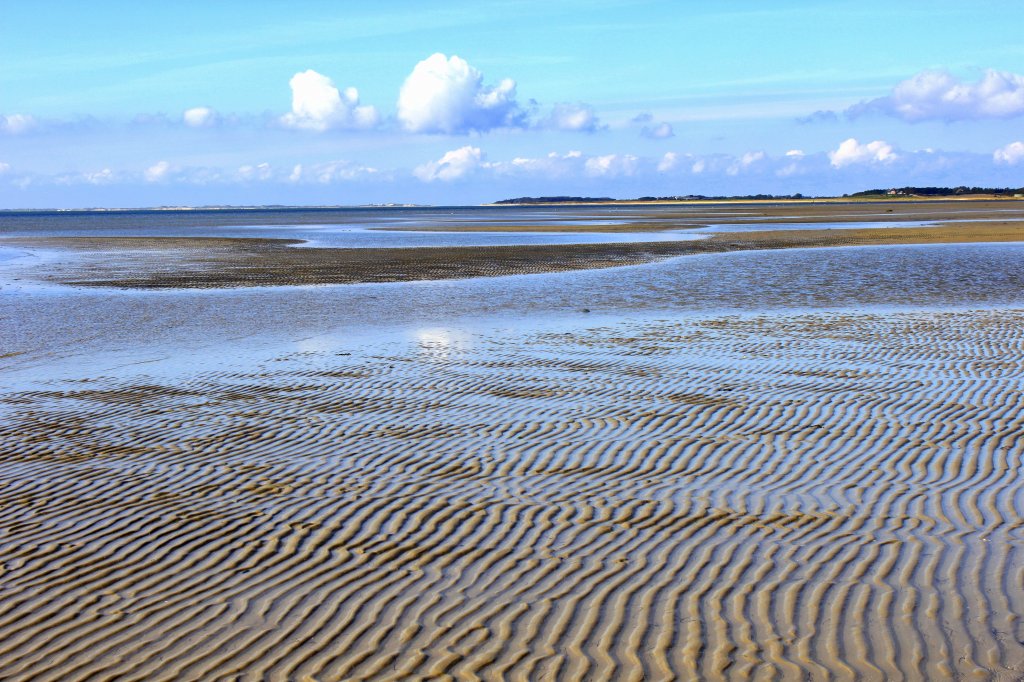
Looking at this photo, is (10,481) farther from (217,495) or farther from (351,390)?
(351,390)

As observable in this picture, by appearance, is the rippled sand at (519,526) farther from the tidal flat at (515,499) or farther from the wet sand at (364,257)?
the wet sand at (364,257)

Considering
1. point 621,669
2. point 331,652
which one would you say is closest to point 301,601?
point 331,652

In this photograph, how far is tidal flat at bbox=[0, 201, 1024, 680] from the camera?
516cm

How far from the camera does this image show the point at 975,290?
76.0 feet

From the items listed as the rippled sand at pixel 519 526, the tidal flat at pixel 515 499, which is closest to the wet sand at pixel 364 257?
the tidal flat at pixel 515 499

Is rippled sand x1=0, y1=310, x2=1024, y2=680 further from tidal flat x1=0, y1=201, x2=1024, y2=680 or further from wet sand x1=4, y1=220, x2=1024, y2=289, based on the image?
wet sand x1=4, y1=220, x2=1024, y2=289

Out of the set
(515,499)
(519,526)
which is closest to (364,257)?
(515,499)

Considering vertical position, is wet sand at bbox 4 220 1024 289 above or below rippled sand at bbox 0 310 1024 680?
above

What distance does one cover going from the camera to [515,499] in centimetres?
765

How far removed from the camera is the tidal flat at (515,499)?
16.9 ft

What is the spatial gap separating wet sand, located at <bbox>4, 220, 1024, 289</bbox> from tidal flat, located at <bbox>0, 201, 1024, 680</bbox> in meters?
11.0

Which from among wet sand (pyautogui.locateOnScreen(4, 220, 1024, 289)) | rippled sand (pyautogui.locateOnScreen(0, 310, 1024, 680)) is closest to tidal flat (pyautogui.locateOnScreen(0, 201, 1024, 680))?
rippled sand (pyautogui.locateOnScreen(0, 310, 1024, 680))

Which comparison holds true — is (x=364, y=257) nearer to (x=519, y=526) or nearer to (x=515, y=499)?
(x=515, y=499)

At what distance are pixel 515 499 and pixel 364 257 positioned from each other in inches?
1223
